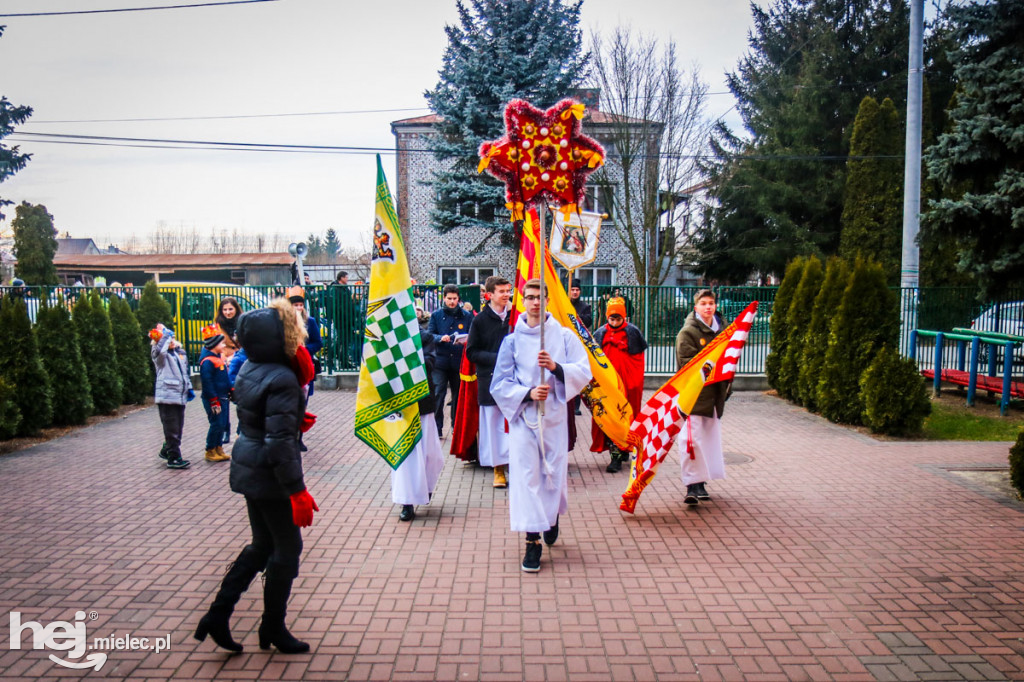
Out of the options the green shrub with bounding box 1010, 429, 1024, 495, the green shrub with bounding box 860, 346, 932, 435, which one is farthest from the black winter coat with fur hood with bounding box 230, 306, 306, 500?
the green shrub with bounding box 860, 346, 932, 435

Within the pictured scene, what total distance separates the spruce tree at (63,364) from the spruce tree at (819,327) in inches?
454

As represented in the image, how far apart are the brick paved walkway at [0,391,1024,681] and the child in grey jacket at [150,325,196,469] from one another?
27 centimetres

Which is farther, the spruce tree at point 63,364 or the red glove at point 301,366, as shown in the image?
the spruce tree at point 63,364

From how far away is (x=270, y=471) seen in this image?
12.5 feet

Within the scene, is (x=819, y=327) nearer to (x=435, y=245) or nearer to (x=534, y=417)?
(x=534, y=417)

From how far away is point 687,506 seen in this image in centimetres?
686

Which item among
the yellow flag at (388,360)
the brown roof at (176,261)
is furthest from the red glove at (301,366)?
the brown roof at (176,261)

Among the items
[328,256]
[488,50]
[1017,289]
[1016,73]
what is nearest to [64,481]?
[1016,73]

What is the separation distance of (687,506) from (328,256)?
395 feet

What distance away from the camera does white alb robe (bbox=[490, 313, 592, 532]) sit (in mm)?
5277

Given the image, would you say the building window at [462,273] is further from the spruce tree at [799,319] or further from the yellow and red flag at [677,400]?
the yellow and red flag at [677,400]

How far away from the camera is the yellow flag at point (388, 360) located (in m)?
6.16

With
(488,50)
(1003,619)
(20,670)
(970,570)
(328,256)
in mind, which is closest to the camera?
(20,670)

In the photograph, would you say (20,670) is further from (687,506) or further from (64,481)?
(687,506)
